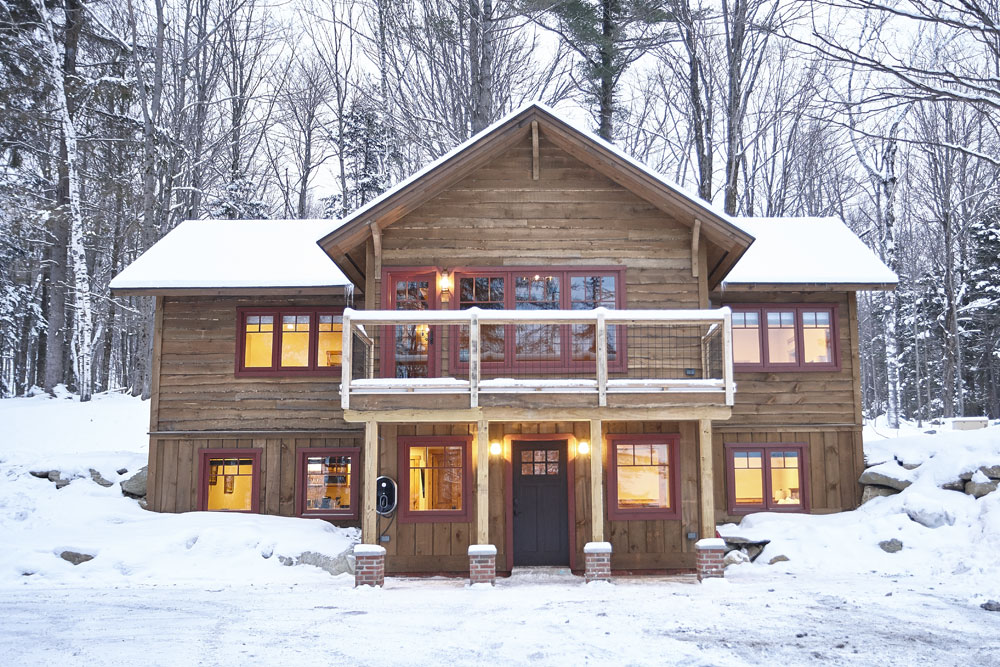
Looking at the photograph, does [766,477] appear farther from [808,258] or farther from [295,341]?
[295,341]

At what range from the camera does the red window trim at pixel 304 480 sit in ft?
44.4

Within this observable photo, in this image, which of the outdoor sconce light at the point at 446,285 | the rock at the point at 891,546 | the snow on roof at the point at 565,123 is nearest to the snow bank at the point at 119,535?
the outdoor sconce light at the point at 446,285

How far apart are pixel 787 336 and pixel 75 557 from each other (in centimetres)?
1288

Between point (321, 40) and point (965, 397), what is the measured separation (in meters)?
32.6

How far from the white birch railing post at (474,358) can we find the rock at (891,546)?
6.94 m

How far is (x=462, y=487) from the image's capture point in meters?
12.2

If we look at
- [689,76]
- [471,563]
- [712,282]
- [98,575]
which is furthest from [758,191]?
[98,575]

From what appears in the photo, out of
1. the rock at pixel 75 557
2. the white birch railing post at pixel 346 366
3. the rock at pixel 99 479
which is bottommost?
the rock at pixel 75 557

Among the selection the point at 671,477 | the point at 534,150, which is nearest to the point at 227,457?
the point at 534,150

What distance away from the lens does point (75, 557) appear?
1136 cm

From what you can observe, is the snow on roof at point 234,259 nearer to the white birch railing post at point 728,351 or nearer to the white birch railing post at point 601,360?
the white birch railing post at point 601,360

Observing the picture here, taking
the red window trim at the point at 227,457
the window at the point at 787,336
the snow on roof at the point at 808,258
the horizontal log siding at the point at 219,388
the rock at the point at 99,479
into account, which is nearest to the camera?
the snow on roof at the point at 808,258

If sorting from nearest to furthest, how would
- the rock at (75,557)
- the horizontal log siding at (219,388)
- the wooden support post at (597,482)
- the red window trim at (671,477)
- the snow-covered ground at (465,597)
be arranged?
the snow-covered ground at (465,597) → the wooden support post at (597,482) → the rock at (75,557) → the red window trim at (671,477) → the horizontal log siding at (219,388)

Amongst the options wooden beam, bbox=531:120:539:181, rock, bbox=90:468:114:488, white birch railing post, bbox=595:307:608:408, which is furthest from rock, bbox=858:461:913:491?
rock, bbox=90:468:114:488
